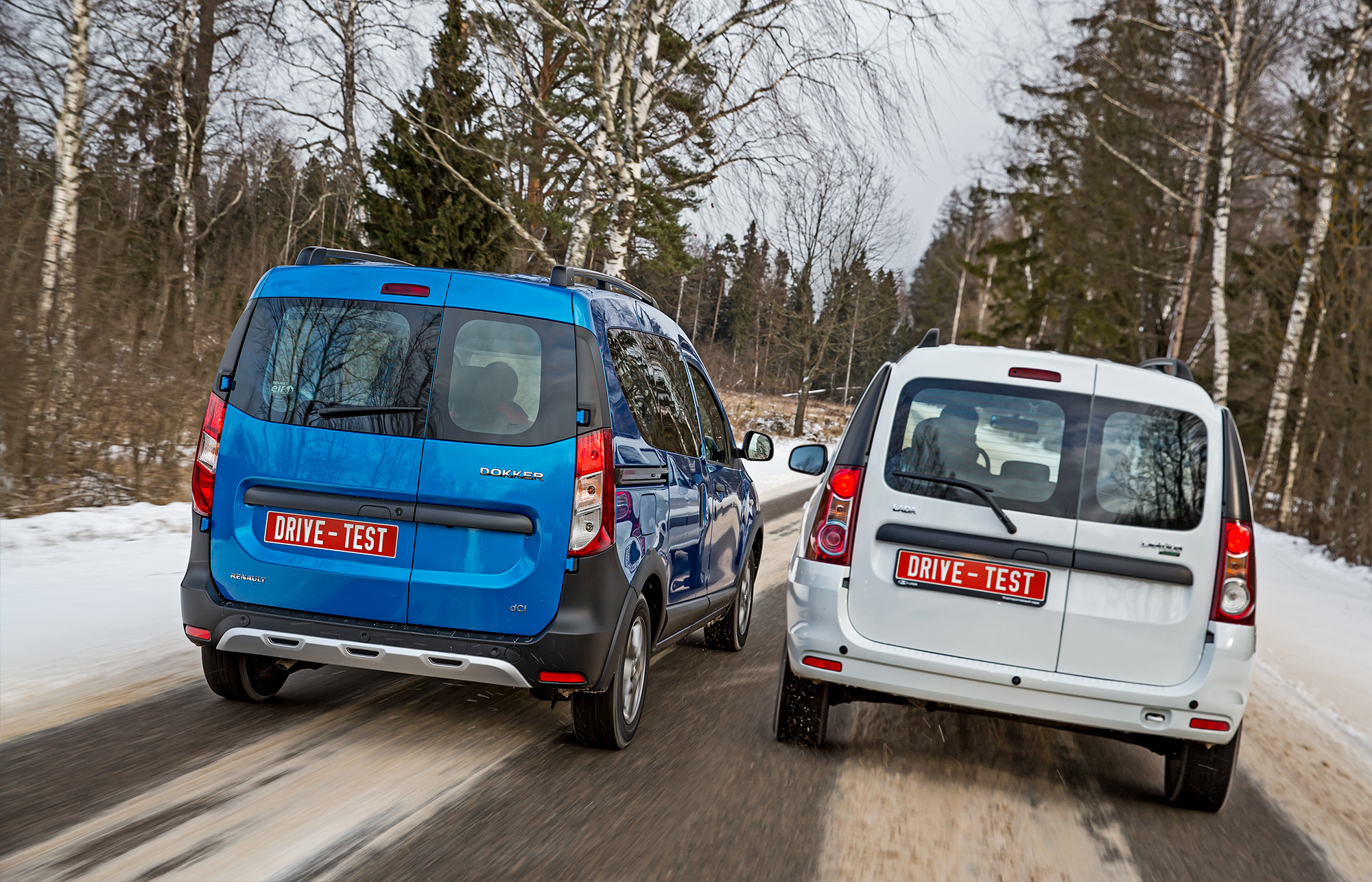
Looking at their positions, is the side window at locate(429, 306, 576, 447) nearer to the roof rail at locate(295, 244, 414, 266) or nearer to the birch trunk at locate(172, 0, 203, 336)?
the roof rail at locate(295, 244, 414, 266)

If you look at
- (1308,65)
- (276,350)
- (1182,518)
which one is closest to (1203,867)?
(1182,518)

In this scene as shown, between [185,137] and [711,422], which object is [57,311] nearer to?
[711,422]

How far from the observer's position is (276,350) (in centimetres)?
445

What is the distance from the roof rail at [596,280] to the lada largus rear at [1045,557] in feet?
4.64

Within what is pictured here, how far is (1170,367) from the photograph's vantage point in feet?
17.1

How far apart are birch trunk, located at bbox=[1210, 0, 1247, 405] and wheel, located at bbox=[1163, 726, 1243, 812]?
682 inches

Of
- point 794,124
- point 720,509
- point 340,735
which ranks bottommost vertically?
point 340,735

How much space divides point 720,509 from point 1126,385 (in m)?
2.56

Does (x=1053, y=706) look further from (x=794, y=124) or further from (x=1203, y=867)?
(x=794, y=124)

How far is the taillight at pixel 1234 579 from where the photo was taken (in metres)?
4.33

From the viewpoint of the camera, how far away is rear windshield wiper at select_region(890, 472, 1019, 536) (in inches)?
174

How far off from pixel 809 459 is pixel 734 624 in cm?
161

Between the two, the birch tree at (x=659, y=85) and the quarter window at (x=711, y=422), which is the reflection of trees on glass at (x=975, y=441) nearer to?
the quarter window at (x=711, y=422)

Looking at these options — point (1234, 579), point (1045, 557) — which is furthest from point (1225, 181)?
point (1045, 557)
